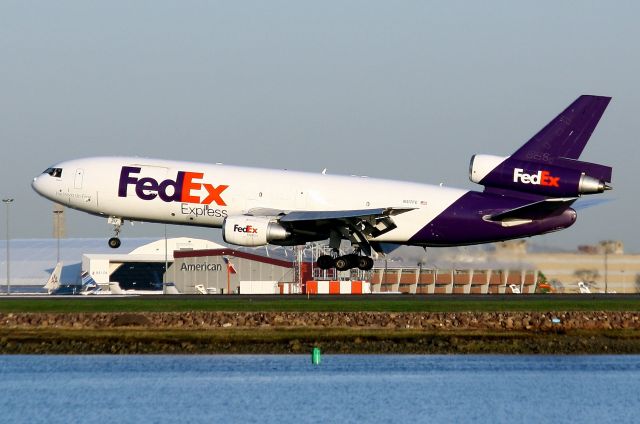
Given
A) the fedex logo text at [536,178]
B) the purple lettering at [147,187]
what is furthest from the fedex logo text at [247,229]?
the fedex logo text at [536,178]

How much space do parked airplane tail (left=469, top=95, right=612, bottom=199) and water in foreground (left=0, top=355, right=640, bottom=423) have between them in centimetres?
1704

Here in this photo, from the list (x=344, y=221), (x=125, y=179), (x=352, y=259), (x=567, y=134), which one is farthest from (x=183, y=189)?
(x=567, y=134)

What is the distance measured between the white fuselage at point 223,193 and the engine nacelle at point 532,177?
1.96m

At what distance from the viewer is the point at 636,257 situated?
72250 millimetres

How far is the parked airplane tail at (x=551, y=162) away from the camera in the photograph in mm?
67938

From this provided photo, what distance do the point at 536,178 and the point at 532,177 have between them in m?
0.21

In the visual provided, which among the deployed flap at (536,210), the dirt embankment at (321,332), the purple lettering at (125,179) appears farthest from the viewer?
the purple lettering at (125,179)

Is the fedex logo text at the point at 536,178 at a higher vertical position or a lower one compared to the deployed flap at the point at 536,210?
higher

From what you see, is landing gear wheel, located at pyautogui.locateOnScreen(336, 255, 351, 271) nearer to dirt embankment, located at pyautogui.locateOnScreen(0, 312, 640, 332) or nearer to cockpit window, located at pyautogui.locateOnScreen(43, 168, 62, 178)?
dirt embankment, located at pyautogui.locateOnScreen(0, 312, 640, 332)

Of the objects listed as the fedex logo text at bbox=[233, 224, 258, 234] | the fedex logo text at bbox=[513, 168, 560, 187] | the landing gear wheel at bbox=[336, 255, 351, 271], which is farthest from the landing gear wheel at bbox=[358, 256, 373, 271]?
the fedex logo text at bbox=[513, 168, 560, 187]

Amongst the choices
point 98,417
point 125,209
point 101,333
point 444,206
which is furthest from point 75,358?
point 444,206

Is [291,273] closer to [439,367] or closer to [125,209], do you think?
[125,209]

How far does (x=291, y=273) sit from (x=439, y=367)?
6409cm

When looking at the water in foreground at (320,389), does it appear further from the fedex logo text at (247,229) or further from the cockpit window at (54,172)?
A: the cockpit window at (54,172)
